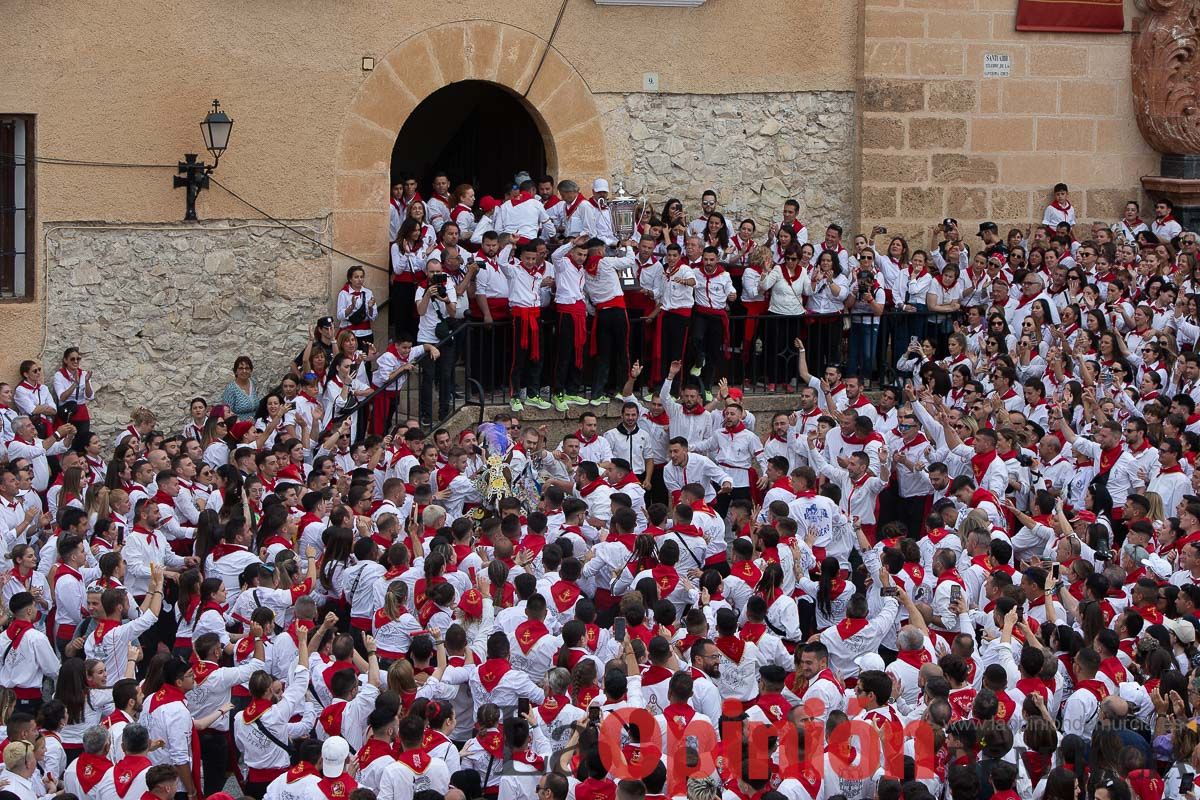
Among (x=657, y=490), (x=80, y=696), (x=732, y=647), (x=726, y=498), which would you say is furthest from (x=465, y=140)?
(x=80, y=696)

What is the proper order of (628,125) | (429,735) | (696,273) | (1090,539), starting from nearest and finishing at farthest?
(429,735), (1090,539), (696,273), (628,125)

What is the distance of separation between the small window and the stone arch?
2.96 metres

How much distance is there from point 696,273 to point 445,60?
3.49 metres

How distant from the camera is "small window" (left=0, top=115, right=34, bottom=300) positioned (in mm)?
17266

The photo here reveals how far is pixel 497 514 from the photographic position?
581 inches

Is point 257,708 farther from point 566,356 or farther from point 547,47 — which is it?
point 547,47

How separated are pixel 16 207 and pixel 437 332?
4199 millimetres

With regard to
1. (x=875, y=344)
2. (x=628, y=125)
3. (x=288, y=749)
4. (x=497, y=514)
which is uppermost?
(x=628, y=125)

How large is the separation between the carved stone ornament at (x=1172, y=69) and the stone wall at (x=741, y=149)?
3492 millimetres

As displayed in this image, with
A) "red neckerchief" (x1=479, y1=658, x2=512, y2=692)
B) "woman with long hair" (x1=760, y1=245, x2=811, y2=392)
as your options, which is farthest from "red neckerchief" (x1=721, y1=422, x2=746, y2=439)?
"red neckerchief" (x1=479, y1=658, x2=512, y2=692)

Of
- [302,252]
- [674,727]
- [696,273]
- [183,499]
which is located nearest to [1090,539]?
[674,727]

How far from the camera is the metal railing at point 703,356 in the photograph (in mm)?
17312

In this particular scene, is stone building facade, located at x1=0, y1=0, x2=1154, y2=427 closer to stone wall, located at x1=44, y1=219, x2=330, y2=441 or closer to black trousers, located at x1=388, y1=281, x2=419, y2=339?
stone wall, located at x1=44, y1=219, x2=330, y2=441

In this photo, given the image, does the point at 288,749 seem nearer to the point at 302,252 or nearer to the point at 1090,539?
the point at 1090,539
